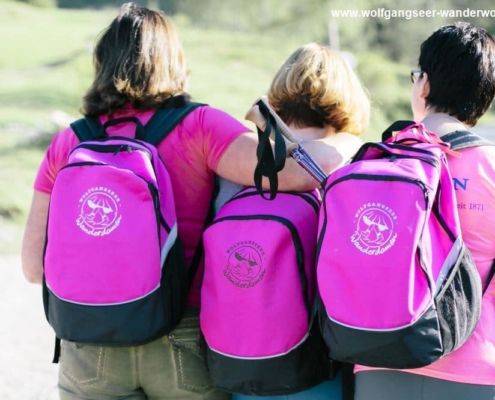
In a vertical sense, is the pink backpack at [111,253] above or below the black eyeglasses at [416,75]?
below

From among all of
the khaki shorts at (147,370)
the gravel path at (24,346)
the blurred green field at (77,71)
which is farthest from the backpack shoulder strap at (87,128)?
the blurred green field at (77,71)

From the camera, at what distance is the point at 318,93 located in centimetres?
227

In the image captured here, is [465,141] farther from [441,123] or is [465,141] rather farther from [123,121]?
[123,121]

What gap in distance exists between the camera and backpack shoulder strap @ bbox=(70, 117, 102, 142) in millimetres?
2148

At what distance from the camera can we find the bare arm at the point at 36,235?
219 centimetres

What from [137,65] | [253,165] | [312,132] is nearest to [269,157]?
[253,165]

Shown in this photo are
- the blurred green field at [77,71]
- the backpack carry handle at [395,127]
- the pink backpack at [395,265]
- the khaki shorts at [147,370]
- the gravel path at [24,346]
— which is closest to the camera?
the pink backpack at [395,265]

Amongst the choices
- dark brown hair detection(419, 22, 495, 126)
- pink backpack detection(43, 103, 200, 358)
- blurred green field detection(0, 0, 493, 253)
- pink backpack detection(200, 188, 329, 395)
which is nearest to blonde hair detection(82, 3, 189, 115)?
pink backpack detection(43, 103, 200, 358)

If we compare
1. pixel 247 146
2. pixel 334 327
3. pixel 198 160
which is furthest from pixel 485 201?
pixel 198 160

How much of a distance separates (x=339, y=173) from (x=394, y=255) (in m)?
0.26

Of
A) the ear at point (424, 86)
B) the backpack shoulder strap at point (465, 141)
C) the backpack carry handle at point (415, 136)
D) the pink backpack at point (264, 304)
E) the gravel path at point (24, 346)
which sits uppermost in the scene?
the ear at point (424, 86)

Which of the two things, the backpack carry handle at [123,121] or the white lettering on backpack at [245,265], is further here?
the backpack carry handle at [123,121]

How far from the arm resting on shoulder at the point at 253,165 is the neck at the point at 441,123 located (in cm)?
28

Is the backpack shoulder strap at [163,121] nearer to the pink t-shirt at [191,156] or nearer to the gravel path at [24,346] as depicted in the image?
the pink t-shirt at [191,156]
